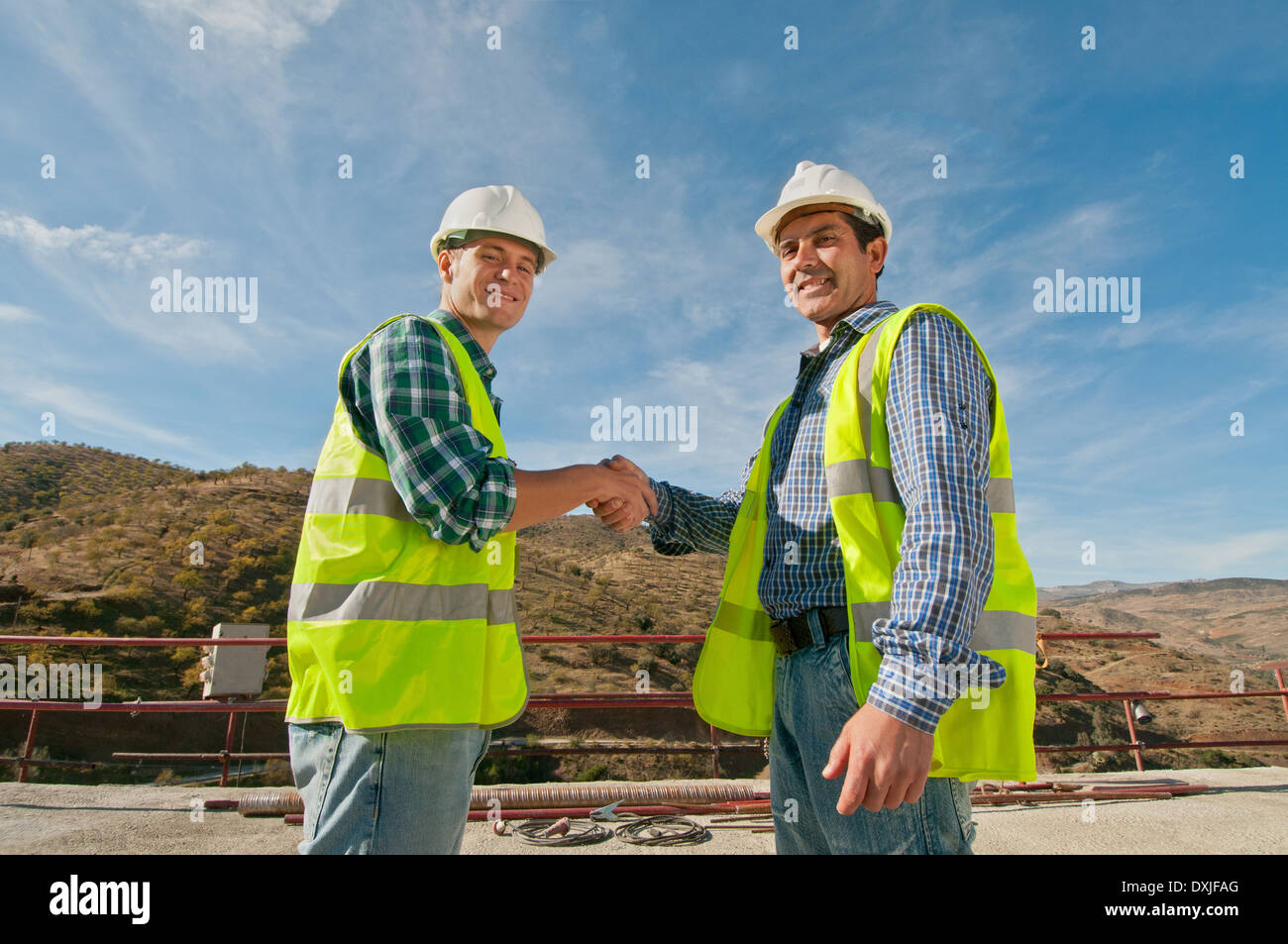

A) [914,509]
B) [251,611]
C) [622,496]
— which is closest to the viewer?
[914,509]

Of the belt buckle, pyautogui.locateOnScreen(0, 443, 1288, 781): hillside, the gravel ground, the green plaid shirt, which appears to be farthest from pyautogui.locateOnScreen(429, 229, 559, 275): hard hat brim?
pyautogui.locateOnScreen(0, 443, 1288, 781): hillside

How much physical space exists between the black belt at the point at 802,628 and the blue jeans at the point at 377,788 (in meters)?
0.95

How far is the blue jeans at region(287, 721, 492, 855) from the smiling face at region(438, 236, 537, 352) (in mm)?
1331

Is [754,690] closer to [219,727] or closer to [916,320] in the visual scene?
[916,320]

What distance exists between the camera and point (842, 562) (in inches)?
79.3

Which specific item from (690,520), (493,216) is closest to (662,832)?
(690,520)

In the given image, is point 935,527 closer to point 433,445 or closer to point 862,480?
point 862,480

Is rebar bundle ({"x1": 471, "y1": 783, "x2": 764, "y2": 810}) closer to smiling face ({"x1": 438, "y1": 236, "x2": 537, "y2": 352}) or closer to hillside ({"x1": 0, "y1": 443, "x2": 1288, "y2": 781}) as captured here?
smiling face ({"x1": 438, "y1": 236, "x2": 537, "y2": 352})

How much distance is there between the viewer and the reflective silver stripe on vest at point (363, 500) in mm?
1986

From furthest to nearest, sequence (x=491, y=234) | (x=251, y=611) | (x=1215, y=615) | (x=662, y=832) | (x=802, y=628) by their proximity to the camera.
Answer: (x=1215, y=615) < (x=251, y=611) < (x=662, y=832) < (x=491, y=234) < (x=802, y=628)

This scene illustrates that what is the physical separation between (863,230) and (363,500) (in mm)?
1792

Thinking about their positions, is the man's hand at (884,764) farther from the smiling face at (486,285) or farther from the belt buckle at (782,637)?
the smiling face at (486,285)

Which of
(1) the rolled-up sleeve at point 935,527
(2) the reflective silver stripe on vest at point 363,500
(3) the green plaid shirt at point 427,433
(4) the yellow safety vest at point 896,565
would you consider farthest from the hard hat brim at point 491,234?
(1) the rolled-up sleeve at point 935,527
